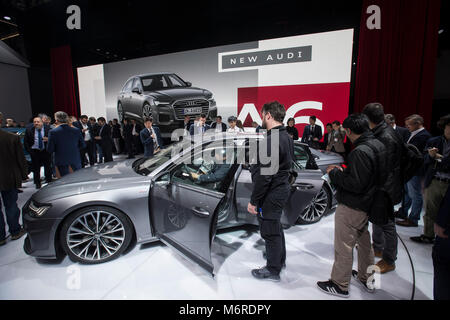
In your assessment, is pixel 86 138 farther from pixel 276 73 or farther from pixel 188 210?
pixel 188 210

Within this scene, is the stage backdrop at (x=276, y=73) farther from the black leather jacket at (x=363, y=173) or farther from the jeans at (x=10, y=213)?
the jeans at (x=10, y=213)

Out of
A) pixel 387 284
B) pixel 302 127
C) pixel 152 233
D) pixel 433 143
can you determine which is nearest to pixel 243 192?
pixel 152 233

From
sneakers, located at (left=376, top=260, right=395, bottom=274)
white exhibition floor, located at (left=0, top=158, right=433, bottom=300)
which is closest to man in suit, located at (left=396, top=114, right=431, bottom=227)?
white exhibition floor, located at (left=0, top=158, right=433, bottom=300)

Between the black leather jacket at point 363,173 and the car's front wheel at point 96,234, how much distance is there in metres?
2.04

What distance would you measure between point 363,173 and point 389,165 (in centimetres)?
38

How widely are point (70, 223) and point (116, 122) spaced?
22.8 feet

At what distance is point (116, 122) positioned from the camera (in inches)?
332

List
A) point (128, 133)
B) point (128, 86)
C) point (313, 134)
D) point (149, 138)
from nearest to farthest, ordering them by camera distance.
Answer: point (149, 138) < point (313, 134) < point (128, 86) < point (128, 133)

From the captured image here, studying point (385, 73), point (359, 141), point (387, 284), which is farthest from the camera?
point (385, 73)

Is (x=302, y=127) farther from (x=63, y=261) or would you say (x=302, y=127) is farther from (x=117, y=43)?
(x=117, y=43)

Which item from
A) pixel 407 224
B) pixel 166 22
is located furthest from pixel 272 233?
pixel 166 22

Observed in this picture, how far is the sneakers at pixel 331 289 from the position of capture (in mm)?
1933

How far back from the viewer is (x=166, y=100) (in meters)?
6.35

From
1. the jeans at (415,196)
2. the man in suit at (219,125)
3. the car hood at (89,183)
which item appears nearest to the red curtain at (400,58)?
the jeans at (415,196)
